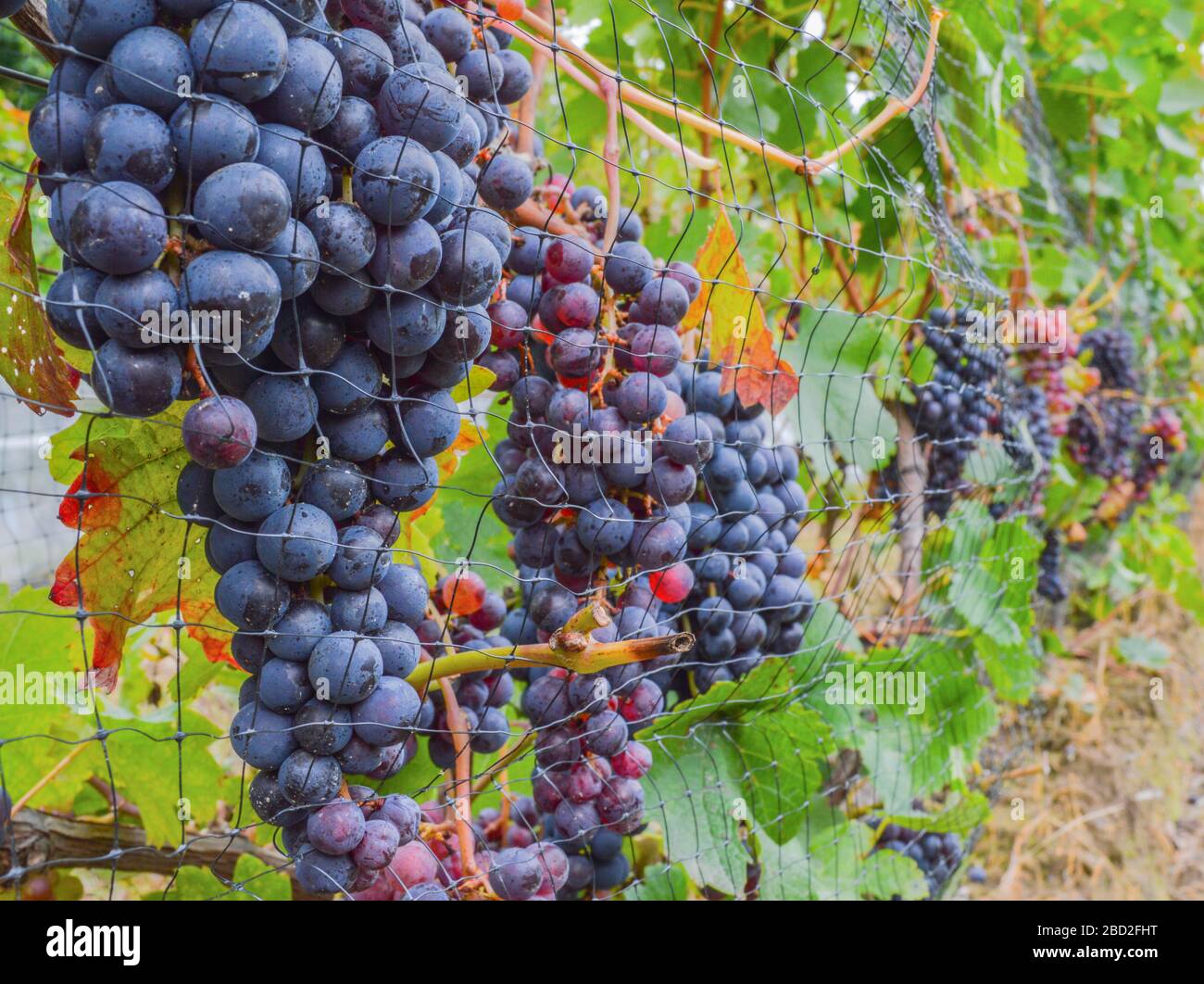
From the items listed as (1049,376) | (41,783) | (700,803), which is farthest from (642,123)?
(1049,376)

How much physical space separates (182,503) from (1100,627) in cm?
332

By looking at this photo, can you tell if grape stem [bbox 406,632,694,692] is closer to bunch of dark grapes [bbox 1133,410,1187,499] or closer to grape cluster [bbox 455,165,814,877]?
grape cluster [bbox 455,165,814,877]

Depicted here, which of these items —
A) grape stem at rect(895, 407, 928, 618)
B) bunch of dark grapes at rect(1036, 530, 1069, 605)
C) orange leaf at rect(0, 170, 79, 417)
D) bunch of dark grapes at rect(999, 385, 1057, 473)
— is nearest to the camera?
orange leaf at rect(0, 170, 79, 417)

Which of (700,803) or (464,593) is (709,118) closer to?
(464,593)

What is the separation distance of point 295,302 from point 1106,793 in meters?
2.87

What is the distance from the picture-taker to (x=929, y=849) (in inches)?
60.7

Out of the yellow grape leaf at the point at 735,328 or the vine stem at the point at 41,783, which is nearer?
the vine stem at the point at 41,783

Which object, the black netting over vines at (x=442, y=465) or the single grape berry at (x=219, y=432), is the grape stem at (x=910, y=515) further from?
the single grape berry at (x=219, y=432)

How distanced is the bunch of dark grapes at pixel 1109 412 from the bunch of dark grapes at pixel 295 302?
85.6 inches

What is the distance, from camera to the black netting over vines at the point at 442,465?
1.82 feet

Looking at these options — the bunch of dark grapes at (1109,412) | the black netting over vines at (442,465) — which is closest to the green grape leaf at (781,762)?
the black netting over vines at (442,465)

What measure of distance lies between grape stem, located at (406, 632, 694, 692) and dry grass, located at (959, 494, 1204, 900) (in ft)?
5.87

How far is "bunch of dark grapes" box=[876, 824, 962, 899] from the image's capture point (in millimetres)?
1506

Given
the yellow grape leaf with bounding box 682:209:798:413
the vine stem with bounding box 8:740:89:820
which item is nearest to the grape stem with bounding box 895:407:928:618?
the yellow grape leaf with bounding box 682:209:798:413
